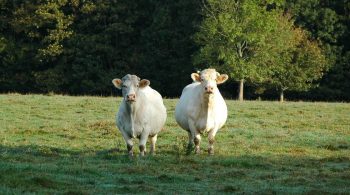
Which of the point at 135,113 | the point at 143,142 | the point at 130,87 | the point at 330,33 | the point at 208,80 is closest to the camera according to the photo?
the point at 130,87

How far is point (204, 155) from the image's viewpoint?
16188 millimetres

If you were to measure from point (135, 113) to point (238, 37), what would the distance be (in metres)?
30.6

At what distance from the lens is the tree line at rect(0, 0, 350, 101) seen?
52594 millimetres

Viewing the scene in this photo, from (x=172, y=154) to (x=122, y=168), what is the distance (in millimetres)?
2948

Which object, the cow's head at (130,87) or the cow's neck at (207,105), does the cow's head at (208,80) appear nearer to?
the cow's neck at (207,105)

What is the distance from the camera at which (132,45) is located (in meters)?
56.9

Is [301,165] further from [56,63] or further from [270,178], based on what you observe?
[56,63]

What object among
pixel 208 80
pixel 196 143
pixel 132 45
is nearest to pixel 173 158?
pixel 196 143

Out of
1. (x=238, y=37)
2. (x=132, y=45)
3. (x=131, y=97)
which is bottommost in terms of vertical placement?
(x=131, y=97)

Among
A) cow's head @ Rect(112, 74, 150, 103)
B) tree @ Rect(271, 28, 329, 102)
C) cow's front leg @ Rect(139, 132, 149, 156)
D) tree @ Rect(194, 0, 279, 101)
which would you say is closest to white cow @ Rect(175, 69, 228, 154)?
cow's front leg @ Rect(139, 132, 149, 156)

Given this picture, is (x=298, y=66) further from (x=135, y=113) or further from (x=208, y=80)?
(x=135, y=113)

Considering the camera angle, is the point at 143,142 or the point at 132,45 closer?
the point at 143,142

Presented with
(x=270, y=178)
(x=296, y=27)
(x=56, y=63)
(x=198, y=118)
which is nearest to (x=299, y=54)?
(x=296, y=27)

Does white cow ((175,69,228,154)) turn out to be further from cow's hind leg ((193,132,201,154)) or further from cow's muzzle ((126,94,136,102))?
cow's muzzle ((126,94,136,102))
